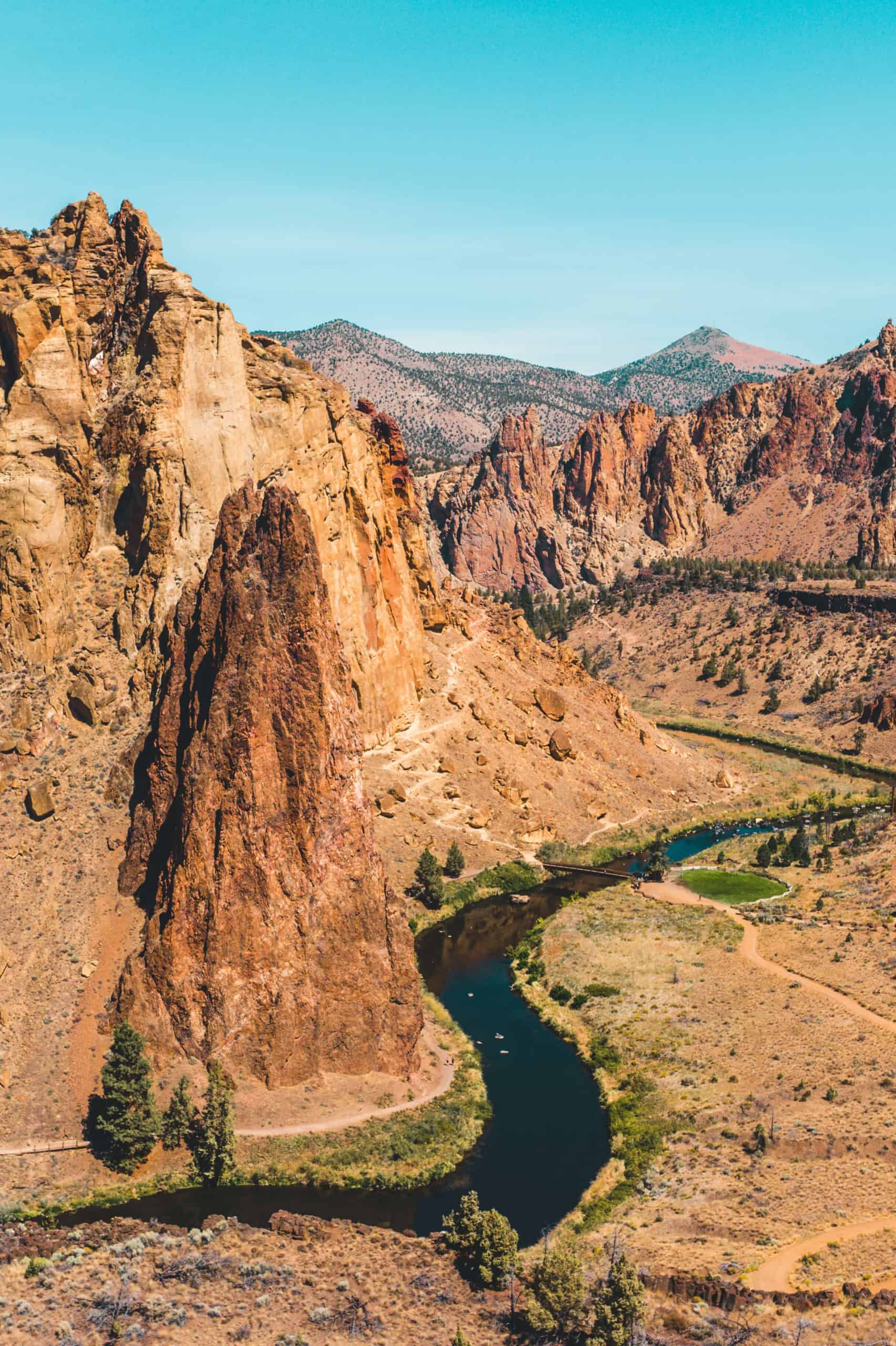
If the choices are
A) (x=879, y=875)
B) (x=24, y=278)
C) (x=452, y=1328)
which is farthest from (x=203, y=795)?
(x=879, y=875)

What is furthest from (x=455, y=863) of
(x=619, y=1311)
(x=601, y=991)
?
(x=619, y=1311)

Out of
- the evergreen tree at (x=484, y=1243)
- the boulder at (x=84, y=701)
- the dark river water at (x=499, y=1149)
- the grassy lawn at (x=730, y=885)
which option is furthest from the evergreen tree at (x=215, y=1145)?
the grassy lawn at (x=730, y=885)

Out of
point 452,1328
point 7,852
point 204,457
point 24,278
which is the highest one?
point 24,278

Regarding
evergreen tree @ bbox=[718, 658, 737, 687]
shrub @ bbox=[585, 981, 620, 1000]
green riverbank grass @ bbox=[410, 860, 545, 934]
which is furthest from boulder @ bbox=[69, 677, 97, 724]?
evergreen tree @ bbox=[718, 658, 737, 687]

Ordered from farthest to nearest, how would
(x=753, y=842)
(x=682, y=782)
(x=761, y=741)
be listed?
(x=761, y=741), (x=682, y=782), (x=753, y=842)

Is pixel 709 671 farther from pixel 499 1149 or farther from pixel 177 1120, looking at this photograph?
pixel 177 1120

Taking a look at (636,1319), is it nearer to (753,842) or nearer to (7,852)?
(7,852)
